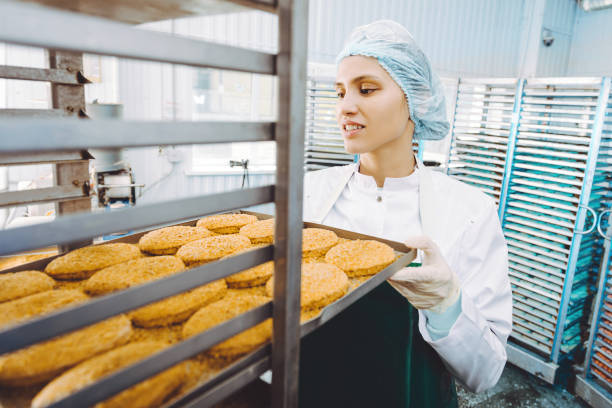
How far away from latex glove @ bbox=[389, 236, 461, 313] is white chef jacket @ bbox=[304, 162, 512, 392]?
0.10 metres

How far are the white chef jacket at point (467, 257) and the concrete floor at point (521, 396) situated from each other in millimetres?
1770

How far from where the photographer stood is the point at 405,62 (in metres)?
1.65

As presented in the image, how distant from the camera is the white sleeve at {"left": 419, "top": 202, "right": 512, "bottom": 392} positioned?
1.41 m

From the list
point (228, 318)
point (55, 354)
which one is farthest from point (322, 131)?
point (55, 354)

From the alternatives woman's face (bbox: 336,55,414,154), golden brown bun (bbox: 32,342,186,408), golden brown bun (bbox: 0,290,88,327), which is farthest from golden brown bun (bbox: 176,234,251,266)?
woman's face (bbox: 336,55,414,154)


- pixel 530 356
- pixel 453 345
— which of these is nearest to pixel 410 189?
pixel 453 345

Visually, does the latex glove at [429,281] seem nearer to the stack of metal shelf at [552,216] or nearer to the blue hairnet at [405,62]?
the blue hairnet at [405,62]

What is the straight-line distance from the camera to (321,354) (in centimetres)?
159

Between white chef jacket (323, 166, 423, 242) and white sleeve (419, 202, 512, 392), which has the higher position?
white chef jacket (323, 166, 423, 242)

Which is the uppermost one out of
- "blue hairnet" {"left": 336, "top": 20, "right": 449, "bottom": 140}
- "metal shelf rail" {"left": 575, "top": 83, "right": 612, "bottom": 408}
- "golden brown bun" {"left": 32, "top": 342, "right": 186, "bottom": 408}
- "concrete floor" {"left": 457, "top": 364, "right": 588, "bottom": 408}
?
"blue hairnet" {"left": 336, "top": 20, "right": 449, "bottom": 140}

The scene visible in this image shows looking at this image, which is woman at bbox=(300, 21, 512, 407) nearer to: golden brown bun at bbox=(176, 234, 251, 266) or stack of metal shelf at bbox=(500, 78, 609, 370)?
golden brown bun at bbox=(176, 234, 251, 266)

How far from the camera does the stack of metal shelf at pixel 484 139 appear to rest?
341 cm

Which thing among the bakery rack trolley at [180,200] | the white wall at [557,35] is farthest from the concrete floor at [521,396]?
the white wall at [557,35]

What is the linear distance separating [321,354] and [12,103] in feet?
15.7
